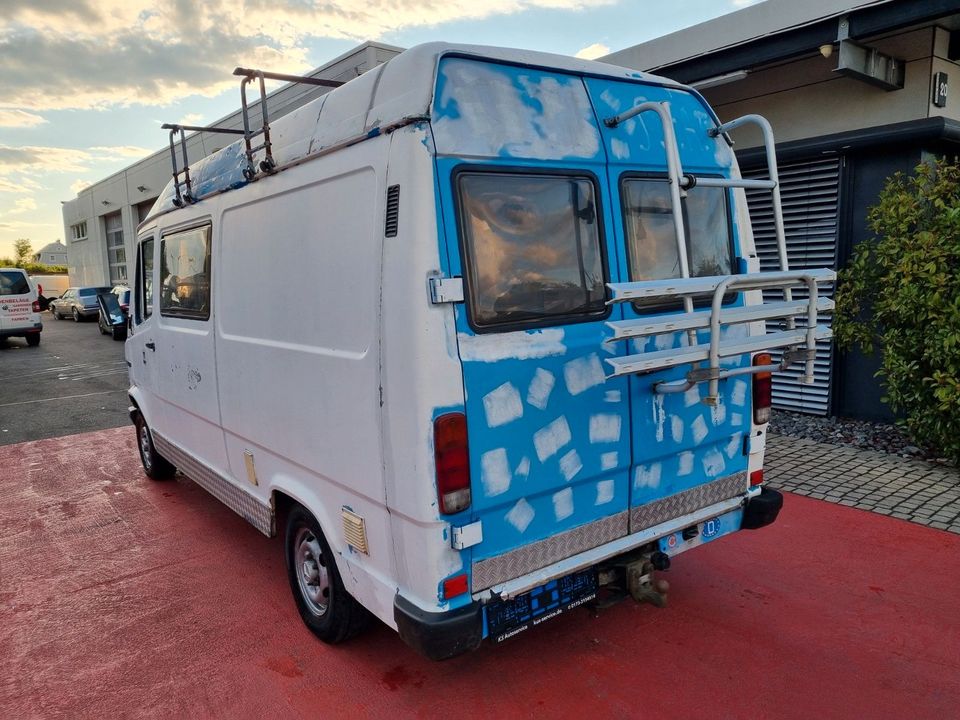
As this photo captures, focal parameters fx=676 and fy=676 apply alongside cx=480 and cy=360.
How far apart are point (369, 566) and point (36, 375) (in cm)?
1316

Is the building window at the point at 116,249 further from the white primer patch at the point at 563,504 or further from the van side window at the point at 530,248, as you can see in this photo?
the white primer patch at the point at 563,504

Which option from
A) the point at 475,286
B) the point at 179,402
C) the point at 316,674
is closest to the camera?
the point at 475,286

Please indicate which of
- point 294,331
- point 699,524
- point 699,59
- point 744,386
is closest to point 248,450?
point 294,331

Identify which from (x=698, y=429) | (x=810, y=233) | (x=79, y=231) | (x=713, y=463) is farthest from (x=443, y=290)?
(x=79, y=231)

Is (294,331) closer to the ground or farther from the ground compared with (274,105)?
closer to the ground

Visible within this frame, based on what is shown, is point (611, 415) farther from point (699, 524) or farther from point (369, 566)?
point (369, 566)

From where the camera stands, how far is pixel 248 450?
390 centimetres

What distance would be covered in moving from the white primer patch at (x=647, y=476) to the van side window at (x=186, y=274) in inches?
110

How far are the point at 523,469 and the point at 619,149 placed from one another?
58.9 inches

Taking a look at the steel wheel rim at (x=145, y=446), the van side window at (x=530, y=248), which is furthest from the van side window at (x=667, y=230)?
the steel wheel rim at (x=145, y=446)

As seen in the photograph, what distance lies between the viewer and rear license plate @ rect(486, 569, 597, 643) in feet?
9.07

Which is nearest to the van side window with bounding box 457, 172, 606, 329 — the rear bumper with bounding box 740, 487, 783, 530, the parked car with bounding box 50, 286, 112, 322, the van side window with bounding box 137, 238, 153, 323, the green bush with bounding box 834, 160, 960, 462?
the rear bumper with bounding box 740, 487, 783, 530

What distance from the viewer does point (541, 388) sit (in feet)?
9.00

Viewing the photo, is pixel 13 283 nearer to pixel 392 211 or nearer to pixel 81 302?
pixel 81 302
